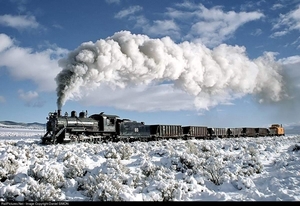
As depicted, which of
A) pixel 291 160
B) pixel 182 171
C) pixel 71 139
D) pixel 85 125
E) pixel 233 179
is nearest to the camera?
pixel 233 179

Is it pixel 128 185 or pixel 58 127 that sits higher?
pixel 58 127

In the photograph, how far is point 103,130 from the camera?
2617 centimetres

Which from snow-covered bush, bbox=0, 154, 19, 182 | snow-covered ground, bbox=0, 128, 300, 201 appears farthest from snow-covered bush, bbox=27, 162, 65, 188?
snow-covered bush, bbox=0, 154, 19, 182

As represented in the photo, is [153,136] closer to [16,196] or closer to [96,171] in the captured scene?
[96,171]

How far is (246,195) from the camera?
7.42 meters

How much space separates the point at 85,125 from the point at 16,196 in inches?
657

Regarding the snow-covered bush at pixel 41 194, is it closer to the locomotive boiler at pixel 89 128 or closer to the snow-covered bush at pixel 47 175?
the snow-covered bush at pixel 47 175

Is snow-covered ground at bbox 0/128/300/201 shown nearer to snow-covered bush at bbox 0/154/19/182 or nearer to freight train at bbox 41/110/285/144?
snow-covered bush at bbox 0/154/19/182

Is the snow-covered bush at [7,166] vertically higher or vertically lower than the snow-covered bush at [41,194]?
higher

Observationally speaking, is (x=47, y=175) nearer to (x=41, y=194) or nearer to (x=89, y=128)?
(x=41, y=194)

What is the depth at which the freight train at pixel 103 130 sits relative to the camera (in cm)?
2225

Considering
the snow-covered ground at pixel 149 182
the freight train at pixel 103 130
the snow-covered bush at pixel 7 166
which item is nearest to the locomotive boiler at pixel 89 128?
the freight train at pixel 103 130

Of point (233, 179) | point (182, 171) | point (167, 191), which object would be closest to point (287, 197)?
point (233, 179)

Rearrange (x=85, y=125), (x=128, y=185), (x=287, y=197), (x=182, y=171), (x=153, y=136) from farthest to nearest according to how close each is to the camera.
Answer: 1. (x=153, y=136)
2. (x=85, y=125)
3. (x=182, y=171)
4. (x=128, y=185)
5. (x=287, y=197)
